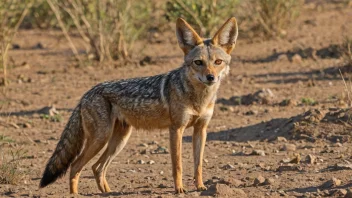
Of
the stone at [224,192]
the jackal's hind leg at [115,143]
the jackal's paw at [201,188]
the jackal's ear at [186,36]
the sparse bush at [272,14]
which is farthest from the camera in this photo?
the sparse bush at [272,14]

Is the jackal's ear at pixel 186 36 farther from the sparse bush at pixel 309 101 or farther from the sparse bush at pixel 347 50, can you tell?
the sparse bush at pixel 347 50

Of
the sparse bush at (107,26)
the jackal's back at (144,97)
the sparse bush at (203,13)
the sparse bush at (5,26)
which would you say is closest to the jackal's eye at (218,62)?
the jackal's back at (144,97)

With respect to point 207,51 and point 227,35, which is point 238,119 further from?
point 207,51

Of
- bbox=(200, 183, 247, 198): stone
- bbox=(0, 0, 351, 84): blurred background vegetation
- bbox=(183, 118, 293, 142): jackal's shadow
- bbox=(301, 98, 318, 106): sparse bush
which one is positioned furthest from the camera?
bbox=(0, 0, 351, 84): blurred background vegetation

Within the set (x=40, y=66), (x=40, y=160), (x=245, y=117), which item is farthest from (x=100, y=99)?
(x=40, y=66)

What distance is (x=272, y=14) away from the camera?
18469mm

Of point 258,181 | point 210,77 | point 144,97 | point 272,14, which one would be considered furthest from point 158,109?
point 272,14

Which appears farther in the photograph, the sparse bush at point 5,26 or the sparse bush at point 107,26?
the sparse bush at point 107,26

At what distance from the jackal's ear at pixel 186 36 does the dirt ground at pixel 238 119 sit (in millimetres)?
1441

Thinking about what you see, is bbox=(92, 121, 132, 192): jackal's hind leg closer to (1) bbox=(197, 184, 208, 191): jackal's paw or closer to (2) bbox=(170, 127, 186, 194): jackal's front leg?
(2) bbox=(170, 127, 186, 194): jackal's front leg

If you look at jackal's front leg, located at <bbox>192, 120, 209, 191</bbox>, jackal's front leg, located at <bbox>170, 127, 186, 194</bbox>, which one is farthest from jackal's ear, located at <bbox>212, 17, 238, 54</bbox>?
jackal's front leg, located at <bbox>170, 127, 186, 194</bbox>

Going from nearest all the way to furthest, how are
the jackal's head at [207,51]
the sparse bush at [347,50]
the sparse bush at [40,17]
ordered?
the jackal's head at [207,51]
the sparse bush at [347,50]
the sparse bush at [40,17]

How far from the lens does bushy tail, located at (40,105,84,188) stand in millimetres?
8660

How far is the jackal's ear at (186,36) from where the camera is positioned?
8.34 meters
